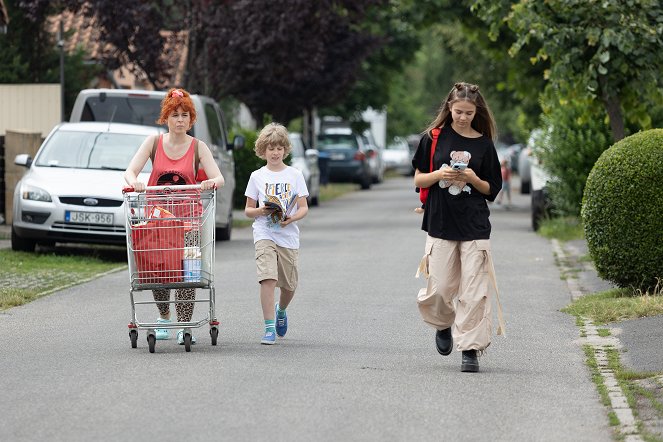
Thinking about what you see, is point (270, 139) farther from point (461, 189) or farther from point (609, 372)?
point (609, 372)

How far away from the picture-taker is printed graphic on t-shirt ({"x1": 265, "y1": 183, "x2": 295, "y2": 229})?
10.1 m

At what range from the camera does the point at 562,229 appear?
2216 centimetres

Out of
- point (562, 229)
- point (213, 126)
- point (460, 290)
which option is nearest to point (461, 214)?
point (460, 290)

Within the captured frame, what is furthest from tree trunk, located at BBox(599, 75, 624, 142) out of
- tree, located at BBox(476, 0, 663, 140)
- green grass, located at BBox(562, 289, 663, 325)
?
green grass, located at BBox(562, 289, 663, 325)

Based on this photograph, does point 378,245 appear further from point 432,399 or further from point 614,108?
point 432,399

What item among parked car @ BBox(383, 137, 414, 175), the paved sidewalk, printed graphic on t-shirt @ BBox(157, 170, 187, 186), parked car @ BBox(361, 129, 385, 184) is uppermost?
printed graphic on t-shirt @ BBox(157, 170, 187, 186)

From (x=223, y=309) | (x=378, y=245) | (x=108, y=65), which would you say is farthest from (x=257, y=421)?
(x=108, y=65)

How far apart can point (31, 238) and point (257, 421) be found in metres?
10.3

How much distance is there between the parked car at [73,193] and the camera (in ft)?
54.6

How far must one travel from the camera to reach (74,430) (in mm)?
6957

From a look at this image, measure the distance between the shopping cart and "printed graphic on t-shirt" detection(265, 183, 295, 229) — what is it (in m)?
0.56

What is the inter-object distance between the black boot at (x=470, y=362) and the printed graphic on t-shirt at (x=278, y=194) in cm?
179

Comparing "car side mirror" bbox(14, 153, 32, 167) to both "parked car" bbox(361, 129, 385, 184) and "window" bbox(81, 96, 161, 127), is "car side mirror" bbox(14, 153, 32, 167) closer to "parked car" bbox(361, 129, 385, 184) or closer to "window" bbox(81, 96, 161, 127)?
"window" bbox(81, 96, 161, 127)

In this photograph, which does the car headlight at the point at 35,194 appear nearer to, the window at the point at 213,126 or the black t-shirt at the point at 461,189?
the window at the point at 213,126
